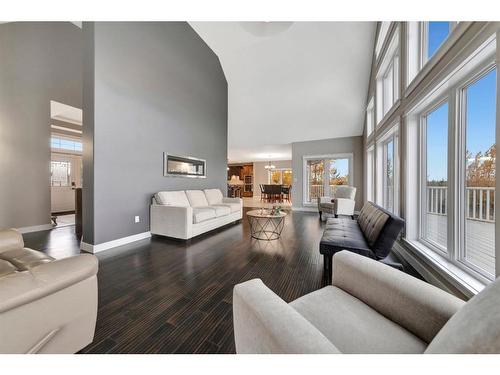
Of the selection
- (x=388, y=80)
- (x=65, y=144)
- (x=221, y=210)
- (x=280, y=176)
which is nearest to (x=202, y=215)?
(x=221, y=210)

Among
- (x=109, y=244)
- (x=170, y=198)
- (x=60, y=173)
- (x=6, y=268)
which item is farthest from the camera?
(x=60, y=173)

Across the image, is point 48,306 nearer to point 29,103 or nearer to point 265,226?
point 265,226

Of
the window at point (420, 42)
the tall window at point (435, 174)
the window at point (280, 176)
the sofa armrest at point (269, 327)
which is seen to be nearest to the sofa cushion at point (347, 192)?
the tall window at point (435, 174)

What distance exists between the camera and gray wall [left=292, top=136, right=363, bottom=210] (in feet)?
22.9

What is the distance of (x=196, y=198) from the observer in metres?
4.60

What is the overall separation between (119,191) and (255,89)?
4.58 m

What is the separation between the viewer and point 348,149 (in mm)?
7125

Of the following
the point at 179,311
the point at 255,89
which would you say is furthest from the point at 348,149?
the point at 179,311

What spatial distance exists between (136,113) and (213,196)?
248cm

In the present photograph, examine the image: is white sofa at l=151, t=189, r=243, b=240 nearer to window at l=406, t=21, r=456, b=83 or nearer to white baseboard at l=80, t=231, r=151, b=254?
white baseboard at l=80, t=231, r=151, b=254

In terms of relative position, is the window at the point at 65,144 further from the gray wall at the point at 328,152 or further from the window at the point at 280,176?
the window at the point at 280,176

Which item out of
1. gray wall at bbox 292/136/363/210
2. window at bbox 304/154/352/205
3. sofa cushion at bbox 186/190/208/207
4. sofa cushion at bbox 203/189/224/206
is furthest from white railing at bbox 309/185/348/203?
sofa cushion at bbox 186/190/208/207

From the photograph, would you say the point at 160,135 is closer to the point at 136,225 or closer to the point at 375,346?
the point at 136,225
